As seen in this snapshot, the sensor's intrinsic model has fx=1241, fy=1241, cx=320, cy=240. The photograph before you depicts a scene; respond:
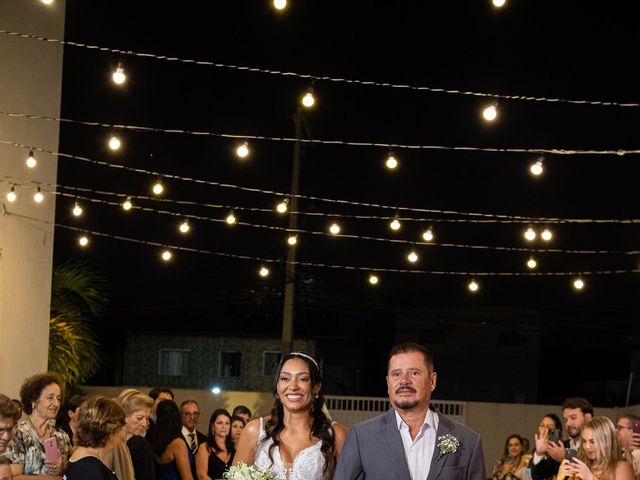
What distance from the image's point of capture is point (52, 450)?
23.3 ft

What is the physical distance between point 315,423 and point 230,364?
30.5 metres

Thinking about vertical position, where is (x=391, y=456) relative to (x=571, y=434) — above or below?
above

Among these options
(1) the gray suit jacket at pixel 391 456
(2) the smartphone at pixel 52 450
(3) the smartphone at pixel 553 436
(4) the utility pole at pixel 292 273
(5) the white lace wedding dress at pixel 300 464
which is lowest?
(2) the smartphone at pixel 52 450

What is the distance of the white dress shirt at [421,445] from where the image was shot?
4.64 meters

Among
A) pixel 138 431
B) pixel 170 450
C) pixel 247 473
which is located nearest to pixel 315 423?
pixel 247 473

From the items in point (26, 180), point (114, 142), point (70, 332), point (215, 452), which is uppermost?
point (114, 142)

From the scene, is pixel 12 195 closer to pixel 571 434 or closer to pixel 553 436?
pixel 571 434

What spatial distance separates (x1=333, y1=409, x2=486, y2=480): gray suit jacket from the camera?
15.0ft

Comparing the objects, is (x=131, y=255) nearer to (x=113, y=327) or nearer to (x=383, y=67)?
(x=113, y=327)

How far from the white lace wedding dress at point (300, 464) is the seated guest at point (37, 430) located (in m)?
2.35

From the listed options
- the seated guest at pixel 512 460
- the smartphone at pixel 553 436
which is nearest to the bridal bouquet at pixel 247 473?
the smartphone at pixel 553 436

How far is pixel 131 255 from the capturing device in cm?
2877

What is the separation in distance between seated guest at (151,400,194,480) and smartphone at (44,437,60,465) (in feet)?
4.47

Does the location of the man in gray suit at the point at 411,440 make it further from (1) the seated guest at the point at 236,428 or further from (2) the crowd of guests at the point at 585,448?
(1) the seated guest at the point at 236,428
